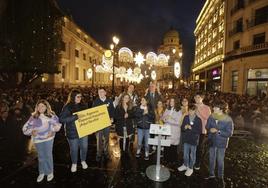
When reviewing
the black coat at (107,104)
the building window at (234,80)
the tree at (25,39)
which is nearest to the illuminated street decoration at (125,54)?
the tree at (25,39)

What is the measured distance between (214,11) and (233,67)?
17668 mm

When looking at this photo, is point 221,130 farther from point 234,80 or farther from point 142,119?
point 234,80

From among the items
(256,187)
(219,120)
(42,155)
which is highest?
(219,120)

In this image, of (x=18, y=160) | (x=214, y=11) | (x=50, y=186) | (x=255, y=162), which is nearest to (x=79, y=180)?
(x=50, y=186)

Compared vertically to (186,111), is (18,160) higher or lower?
lower

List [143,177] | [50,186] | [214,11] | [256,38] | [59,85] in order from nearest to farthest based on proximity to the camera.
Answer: [50,186]
[143,177]
[256,38]
[59,85]
[214,11]

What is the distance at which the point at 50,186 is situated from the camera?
4.96 meters

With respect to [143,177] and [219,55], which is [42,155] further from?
[219,55]

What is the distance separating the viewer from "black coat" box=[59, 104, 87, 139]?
522 centimetres

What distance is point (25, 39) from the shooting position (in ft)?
58.2

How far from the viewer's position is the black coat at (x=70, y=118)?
17.1 feet

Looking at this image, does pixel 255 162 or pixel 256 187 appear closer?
pixel 256 187

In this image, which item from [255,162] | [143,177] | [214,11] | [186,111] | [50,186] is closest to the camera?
[50,186]

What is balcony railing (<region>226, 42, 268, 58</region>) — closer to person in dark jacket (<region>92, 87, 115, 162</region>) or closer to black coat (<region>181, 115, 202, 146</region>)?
black coat (<region>181, 115, 202, 146</region>)
